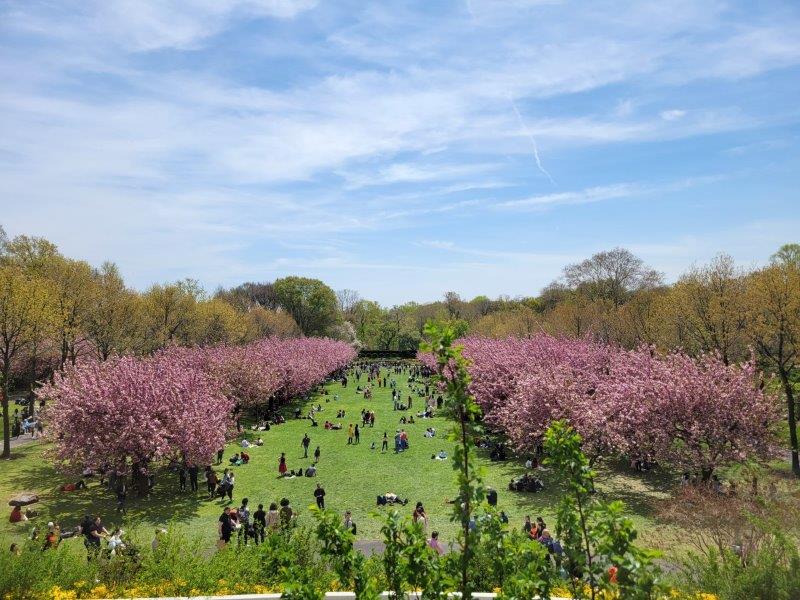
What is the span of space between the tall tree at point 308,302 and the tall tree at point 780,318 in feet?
266

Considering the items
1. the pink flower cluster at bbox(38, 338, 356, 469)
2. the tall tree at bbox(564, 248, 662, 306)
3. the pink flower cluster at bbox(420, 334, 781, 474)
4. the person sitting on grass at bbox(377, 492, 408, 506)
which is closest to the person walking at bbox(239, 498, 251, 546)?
the pink flower cluster at bbox(38, 338, 356, 469)

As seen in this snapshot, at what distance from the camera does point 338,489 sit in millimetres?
25062

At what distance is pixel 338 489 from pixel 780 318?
24.3 m

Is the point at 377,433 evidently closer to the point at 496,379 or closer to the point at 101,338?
the point at 496,379

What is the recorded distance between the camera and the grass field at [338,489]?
809 inches

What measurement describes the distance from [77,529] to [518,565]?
55.7ft

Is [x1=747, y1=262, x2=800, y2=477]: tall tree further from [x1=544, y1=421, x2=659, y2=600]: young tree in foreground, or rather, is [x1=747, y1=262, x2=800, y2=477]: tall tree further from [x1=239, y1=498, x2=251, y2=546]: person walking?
[x1=544, y1=421, x2=659, y2=600]: young tree in foreground

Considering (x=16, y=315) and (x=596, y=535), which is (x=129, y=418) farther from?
(x=596, y=535)

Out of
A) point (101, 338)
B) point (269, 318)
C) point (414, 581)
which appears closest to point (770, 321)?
point (414, 581)

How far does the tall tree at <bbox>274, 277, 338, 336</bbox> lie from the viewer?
10338 cm

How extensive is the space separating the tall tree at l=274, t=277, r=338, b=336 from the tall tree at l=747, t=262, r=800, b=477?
81.1 meters

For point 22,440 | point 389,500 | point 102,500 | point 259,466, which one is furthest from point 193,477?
point 22,440

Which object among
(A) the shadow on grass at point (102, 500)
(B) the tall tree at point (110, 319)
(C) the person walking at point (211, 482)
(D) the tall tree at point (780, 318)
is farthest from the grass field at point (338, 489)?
(B) the tall tree at point (110, 319)

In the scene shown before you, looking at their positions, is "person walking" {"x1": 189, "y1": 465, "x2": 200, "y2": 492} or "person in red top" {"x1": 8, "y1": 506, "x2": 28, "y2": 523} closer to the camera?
"person in red top" {"x1": 8, "y1": 506, "x2": 28, "y2": 523}
